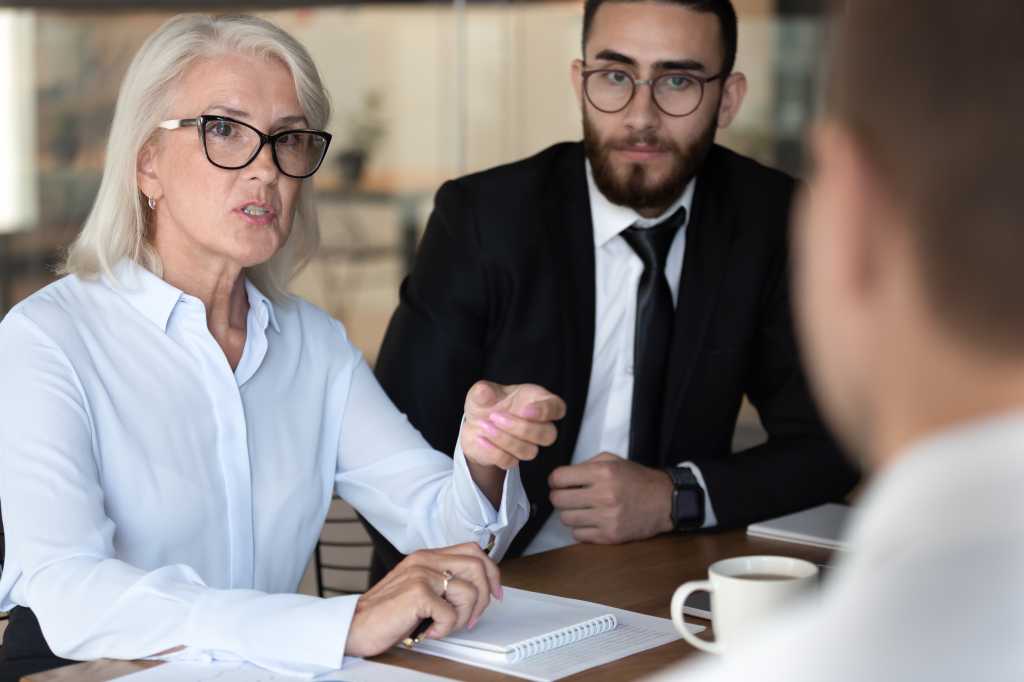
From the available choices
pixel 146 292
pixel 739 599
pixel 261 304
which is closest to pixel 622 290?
pixel 261 304

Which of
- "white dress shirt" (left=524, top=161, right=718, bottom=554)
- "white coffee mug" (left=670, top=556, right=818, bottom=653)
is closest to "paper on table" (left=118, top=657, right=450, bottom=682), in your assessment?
"white coffee mug" (left=670, top=556, right=818, bottom=653)

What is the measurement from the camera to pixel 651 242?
2.90 m

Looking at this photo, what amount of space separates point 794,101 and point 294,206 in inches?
207

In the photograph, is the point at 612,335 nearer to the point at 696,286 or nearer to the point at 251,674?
the point at 696,286

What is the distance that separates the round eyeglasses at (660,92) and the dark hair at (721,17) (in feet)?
0.32

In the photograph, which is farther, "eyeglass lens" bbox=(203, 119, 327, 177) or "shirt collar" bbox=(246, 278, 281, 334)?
"shirt collar" bbox=(246, 278, 281, 334)

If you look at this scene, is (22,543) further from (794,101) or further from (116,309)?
(794,101)

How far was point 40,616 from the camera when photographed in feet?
5.90

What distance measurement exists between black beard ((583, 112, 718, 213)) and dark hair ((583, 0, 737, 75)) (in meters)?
0.18

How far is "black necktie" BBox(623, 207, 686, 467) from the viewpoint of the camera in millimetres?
2859

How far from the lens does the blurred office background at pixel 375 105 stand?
23.6 ft

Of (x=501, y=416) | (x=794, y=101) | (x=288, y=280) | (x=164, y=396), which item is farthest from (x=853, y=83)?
(x=794, y=101)

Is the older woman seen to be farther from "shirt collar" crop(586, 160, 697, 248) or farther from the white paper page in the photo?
"shirt collar" crop(586, 160, 697, 248)

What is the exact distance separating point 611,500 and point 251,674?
0.87 meters
